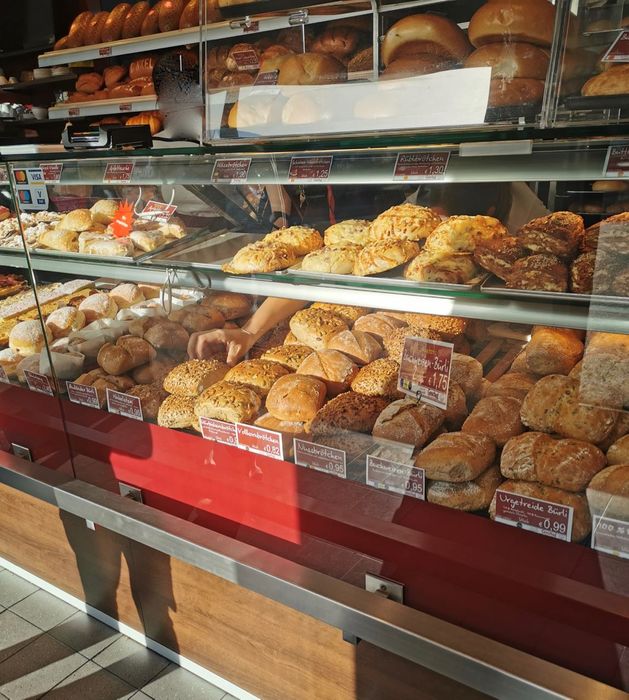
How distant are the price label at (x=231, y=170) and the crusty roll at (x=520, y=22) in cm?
66

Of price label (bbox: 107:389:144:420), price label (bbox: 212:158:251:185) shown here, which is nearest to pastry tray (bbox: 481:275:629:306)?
price label (bbox: 212:158:251:185)

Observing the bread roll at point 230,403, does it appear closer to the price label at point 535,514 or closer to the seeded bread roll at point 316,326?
the seeded bread roll at point 316,326

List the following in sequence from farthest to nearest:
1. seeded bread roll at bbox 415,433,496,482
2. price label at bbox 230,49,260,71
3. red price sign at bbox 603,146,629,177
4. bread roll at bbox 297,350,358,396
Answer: bread roll at bbox 297,350,358,396 < price label at bbox 230,49,260,71 < seeded bread roll at bbox 415,433,496,482 < red price sign at bbox 603,146,629,177

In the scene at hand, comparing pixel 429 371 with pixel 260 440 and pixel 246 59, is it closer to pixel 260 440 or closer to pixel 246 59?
pixel 260 440

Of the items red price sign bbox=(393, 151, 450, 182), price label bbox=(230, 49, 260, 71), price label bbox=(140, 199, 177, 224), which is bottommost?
price label bbox=(140, 199, 177, 224)

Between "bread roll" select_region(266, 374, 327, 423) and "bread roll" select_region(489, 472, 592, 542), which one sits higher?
"bread roll" select_region(266, 374, 327, 423)

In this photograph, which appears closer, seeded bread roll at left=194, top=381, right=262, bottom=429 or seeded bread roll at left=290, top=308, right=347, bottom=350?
seeded bread roll at left=194, top=381, right=262, bottom=429

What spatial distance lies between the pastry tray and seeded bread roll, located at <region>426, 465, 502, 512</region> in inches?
16.5

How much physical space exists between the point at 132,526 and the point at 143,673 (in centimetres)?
69

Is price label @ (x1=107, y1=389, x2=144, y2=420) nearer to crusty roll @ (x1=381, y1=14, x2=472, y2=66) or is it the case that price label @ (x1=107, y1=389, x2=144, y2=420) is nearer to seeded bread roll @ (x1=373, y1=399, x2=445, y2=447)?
seeded bread roll @ (x1=373, y1=399, x2=445, y2=447)

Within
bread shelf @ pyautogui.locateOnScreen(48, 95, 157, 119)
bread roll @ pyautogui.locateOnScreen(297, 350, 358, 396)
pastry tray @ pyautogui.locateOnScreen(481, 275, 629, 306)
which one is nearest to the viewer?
pastry tray @ pyautogui.locateOnScreen(481, 275, 629, 306)

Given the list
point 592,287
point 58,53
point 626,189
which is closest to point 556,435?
point 592,287

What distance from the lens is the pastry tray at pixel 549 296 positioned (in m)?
1.23

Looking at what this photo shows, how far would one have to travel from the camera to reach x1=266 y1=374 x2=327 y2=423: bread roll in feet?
5.54
